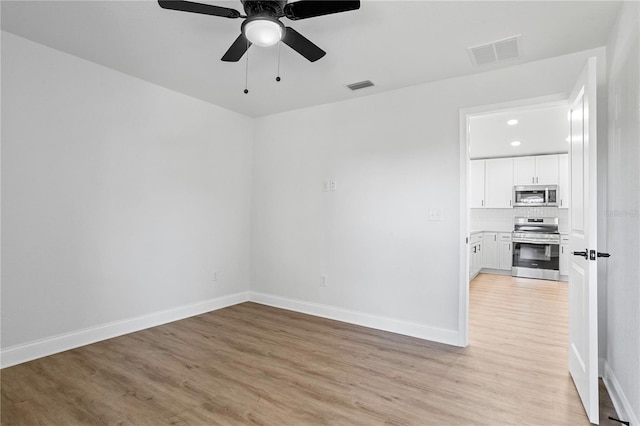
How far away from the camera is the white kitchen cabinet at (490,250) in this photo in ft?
22.8

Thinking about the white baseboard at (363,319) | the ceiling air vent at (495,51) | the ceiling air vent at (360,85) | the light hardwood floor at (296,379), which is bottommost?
the light hardwood floor at (296,379)

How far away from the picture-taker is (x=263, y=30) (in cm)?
194

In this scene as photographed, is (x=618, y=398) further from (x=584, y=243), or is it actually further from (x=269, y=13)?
(x=269, y=13)

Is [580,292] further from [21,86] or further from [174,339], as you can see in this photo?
[21,86]

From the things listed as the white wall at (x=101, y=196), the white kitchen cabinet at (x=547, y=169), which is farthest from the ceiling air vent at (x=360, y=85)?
the white kitchen cabinet at (x=547, y=169)

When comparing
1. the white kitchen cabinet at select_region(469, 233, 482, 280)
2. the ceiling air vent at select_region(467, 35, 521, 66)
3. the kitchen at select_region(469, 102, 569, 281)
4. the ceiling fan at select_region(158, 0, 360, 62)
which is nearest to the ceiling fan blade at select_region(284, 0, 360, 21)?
the ceiling fan at select_region(158, 0, 360, 62)

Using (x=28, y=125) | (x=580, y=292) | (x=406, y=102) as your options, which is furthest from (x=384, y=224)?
(x=28, y=125)

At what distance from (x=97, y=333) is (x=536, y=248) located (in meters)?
7.06

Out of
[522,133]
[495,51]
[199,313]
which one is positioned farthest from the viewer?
[522,133]

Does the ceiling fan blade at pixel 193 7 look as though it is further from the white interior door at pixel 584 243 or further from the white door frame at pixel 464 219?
the white door frame at pixel 464 219

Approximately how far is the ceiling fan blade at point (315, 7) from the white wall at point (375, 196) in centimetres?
186

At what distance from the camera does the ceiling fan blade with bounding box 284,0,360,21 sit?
5.69 feet

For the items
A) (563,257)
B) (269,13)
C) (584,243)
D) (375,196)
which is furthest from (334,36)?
(563,257)

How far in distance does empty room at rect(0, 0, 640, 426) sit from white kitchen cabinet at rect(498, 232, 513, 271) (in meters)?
2.17
